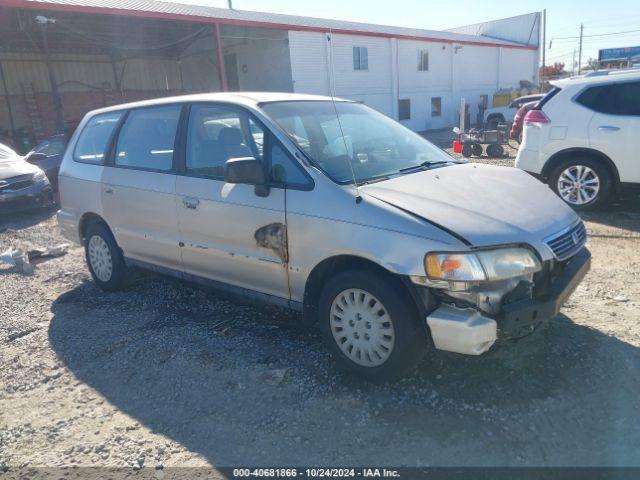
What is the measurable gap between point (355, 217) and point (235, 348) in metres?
1.51

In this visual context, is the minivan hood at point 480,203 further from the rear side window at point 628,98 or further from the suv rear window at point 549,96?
the suv rear window at point 549,96

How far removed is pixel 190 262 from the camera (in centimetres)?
420

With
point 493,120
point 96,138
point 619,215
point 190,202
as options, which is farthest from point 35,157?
point 493,120

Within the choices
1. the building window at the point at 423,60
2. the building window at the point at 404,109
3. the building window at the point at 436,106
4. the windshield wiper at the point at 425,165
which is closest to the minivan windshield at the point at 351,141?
the windshield wiper at the point at 425,165

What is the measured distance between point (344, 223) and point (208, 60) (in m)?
24.7

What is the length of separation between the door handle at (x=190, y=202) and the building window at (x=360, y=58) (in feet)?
71.8

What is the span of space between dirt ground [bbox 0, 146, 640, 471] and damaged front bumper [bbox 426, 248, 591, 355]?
1.27 feet

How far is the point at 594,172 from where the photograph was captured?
21.8 feet

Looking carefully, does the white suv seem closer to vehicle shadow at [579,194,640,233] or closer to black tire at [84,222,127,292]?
vehicle shadow at [579,194,640,233]

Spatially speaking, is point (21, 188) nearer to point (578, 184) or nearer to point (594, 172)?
point (578, 184)

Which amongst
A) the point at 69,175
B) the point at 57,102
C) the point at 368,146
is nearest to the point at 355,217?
the point at 368,146

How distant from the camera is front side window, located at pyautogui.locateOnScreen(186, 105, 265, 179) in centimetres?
369

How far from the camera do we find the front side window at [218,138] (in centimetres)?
369

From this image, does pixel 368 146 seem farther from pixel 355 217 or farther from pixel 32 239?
pixel 32 239
